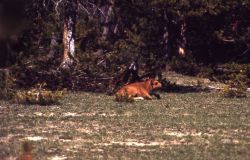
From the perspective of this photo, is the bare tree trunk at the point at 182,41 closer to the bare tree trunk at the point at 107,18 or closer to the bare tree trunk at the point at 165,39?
the bare tree trunk at the point at 165,39

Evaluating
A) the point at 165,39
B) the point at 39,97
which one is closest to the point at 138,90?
the point at 39,97

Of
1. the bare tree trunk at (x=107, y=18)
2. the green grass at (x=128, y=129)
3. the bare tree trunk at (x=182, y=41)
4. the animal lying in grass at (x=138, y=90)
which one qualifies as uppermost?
the bare tree trunk at (x=107, y=18)

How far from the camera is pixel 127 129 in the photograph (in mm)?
11883

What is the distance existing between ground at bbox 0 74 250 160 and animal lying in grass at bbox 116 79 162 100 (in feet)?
1.62

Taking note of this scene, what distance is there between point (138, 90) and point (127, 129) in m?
7.39

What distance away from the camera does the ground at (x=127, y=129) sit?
895cm

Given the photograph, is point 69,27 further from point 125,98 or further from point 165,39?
point 165,39

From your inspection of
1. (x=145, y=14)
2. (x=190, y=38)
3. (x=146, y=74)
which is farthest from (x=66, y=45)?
(x=190, y=38)

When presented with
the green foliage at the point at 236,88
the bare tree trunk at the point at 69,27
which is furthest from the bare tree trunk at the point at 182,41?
the bare tree trunk at the point at 69,27

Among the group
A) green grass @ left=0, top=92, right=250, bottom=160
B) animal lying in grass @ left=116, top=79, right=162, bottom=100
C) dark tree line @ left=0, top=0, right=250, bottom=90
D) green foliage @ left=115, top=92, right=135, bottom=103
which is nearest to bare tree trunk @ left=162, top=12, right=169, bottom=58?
dark tree line @ left=0, top=0, right=250, bottom=90

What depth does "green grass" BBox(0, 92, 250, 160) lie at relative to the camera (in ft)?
29.4

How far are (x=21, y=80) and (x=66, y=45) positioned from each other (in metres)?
3.74

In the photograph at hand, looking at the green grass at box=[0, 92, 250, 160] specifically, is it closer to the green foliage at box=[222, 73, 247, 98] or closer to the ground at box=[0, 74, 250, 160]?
the ground at box=[0, 74, 250, 160]

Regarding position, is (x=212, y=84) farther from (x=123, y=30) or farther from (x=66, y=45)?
(x=66, y=45)
